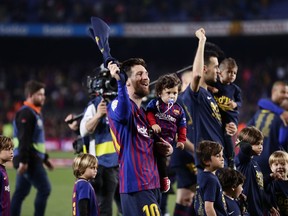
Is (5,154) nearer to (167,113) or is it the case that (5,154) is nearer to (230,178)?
(167,113)

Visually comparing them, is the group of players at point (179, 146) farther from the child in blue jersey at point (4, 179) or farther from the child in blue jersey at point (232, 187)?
the child in blue jersey at point (4, 179)

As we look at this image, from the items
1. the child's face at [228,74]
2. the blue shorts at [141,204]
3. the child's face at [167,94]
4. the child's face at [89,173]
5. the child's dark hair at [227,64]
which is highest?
the child's dark hair at [227,64]

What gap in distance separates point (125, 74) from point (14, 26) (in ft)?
86.9

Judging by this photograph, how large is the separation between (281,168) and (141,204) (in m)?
2.25

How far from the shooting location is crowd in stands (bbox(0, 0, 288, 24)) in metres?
30.7

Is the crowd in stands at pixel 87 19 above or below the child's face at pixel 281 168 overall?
above

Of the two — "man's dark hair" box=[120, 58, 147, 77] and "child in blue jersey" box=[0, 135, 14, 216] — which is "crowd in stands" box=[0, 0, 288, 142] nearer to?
"child in blue jersey" box=[0, 135, 14, 216]

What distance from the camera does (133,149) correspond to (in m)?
5.57

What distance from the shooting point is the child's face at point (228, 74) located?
7287 millimetres

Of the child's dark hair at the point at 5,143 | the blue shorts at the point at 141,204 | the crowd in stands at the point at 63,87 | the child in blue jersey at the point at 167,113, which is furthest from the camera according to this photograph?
the crowd in stands at the point at 63,87

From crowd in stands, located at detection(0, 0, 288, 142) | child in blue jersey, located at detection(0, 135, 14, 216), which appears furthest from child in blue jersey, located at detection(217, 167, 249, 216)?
crowd in stands, located at detection(0, 0, 288, 142)

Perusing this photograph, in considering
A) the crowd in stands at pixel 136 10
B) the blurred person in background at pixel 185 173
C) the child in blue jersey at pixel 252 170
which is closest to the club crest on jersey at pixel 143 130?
the child in blue jersey at pixel 252 170

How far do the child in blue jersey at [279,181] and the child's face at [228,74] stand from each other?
982 millimetres

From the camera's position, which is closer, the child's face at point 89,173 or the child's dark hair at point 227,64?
the child's face at point 89,173
